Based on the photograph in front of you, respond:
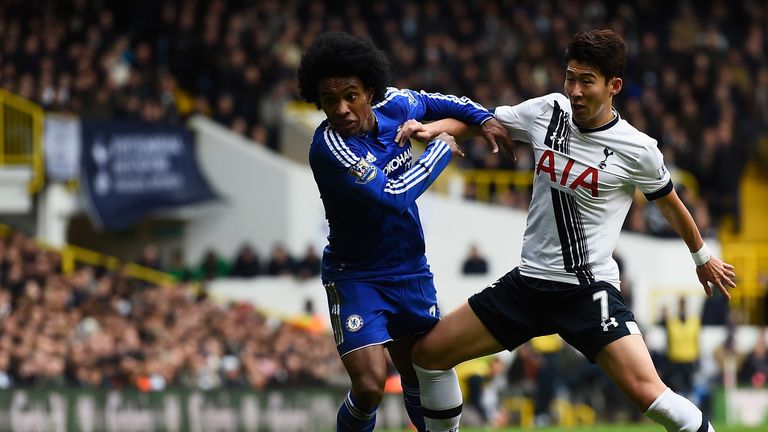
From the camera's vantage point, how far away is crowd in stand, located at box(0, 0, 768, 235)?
78.4ft

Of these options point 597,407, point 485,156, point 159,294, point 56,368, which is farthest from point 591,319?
point 485,156

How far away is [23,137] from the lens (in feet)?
73.2

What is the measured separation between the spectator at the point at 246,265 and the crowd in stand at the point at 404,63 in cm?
241

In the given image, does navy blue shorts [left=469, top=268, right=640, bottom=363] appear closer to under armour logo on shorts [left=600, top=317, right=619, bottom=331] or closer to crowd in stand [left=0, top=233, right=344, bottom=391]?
under armour logo on shorts [left=600, top=317, right=619, bottom=331]

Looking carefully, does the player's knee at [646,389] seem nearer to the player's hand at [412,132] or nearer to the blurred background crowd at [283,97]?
the player's hand at [412,132]

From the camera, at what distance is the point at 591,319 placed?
25.6 feet

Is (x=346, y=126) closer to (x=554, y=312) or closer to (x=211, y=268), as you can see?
(x=554, y=312)

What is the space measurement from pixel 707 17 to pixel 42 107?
14.0 m

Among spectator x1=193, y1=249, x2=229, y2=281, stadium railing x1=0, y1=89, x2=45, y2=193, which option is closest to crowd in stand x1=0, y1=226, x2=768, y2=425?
stadium railing x1=0, y1=89, x2=45, y2=193

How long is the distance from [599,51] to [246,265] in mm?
16433

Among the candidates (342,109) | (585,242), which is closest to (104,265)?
(342,109)

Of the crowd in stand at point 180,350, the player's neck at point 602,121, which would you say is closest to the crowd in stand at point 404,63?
the crowd in stand at point 180,350

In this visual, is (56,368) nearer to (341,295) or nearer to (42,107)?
(42,107)

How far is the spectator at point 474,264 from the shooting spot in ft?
78.6
